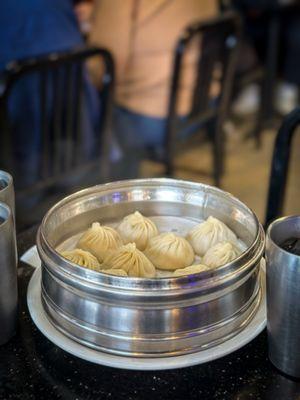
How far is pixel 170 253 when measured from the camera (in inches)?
31.9

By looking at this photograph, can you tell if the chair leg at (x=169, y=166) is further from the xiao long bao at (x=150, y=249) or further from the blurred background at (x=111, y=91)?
the xiao long bao at (x=150, y=249)

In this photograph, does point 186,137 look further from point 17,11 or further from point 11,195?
point 11,195

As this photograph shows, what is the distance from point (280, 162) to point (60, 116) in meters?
0.85

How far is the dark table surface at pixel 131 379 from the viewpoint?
0.66 m

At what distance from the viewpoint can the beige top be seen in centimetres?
224

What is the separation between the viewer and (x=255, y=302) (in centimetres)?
77

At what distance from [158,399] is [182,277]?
0.14 m

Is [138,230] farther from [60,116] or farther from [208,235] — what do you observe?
[60,116]

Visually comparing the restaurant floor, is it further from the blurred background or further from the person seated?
the person seated

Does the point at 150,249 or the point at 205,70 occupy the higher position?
the point at 150,249

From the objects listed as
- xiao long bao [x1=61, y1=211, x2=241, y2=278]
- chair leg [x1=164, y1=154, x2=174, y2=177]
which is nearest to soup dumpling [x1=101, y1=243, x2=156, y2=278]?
xiao long bao [x1=61, y1=211, x2=241, y2=278]

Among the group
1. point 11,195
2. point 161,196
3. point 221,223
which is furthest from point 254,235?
point 11,195

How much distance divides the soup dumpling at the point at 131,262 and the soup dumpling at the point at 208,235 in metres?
0.09

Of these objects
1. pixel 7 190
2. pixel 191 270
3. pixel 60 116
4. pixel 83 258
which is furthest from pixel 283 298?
pixel 60 116
